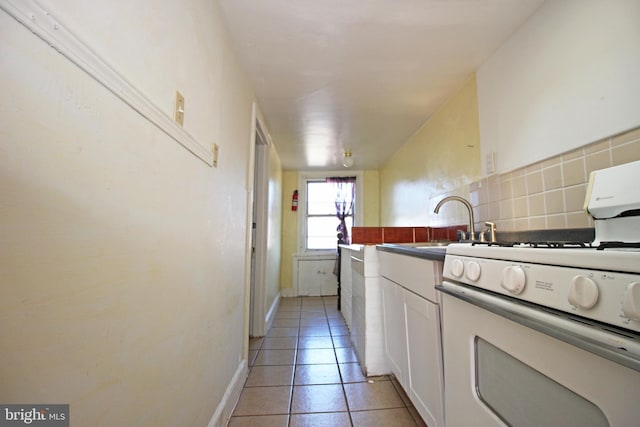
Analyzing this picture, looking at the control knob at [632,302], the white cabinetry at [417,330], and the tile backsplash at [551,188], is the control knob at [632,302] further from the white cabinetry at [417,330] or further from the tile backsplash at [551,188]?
the tile backsplash at [551,188]

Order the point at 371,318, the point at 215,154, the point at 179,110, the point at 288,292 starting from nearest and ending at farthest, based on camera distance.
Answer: the point at 179,110, the point at 215,154, the point at 371,318, the point at 288,292

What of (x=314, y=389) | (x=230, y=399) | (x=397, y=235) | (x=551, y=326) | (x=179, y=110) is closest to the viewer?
(x=551, y=326)

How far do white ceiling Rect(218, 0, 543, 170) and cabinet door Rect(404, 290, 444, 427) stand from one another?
4.80 ft

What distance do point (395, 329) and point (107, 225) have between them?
1458 mm

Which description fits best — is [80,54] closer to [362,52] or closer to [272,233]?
[362,52]

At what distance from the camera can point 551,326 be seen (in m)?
0.52

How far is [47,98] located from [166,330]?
69cm

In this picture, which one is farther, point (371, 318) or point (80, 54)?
point (371, 318)

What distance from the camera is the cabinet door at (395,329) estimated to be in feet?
4.58

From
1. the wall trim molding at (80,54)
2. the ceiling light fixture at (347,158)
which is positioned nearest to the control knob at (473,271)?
the wall trim molding at (80,54)

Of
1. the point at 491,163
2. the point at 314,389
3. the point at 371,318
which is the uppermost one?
the point at 491,163

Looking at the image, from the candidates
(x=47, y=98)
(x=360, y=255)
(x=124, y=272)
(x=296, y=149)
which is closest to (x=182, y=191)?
(x=124, y=272)

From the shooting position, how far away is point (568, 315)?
51 cm

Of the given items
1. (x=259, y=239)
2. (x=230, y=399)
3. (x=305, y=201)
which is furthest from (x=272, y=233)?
(x=230, y=399)
